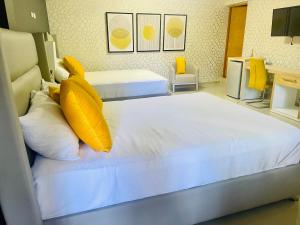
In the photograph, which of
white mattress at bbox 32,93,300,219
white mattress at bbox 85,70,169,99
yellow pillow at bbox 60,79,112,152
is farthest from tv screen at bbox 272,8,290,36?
yellow pillow at bbox 60,79,112,152

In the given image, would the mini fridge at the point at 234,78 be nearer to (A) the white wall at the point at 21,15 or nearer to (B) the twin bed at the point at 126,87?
(B) the twin bed at the point at 126,87

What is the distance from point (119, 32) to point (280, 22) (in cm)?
327

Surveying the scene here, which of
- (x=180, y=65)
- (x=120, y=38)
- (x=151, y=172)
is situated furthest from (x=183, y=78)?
(x=151, y=172)

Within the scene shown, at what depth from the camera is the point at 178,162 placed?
4.42ft

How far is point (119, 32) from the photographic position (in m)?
5.09

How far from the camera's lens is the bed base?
127cm

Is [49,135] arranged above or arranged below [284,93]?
above

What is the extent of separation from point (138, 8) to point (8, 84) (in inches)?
188

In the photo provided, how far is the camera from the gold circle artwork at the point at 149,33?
5.27 meters

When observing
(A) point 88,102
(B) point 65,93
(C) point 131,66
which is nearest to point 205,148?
(A) point 88,102

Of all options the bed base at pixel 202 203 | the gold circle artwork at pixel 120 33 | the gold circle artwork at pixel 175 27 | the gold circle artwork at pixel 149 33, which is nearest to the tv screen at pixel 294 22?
the gold circle artwork at pixel 175 27

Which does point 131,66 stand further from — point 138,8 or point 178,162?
point 178,162

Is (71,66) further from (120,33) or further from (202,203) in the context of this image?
(202,203)

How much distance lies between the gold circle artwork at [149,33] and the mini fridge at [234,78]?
1937 millimetres
